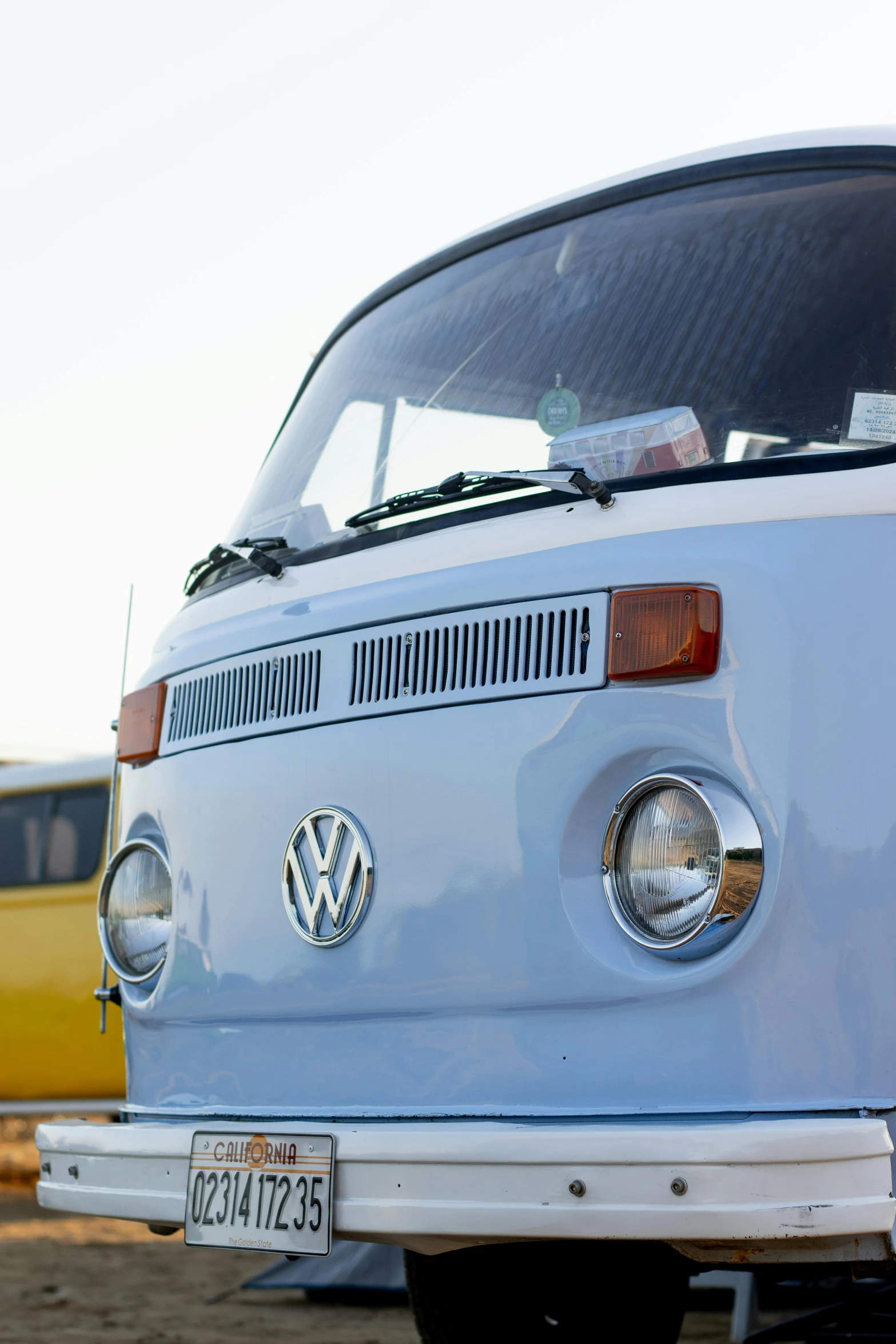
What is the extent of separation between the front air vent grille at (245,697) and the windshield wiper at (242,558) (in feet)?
0.86

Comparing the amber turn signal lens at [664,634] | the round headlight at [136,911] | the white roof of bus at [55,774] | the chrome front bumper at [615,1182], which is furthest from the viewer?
the white roof of bus at [55,774]

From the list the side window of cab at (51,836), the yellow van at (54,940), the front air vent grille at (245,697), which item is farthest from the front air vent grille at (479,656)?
the side window of cab at (51,836)

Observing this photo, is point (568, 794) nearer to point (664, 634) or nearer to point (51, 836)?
A: point (664, 634)

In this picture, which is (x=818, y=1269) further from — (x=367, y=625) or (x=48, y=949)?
(x=48, y=949)

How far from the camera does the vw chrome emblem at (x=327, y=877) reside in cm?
261

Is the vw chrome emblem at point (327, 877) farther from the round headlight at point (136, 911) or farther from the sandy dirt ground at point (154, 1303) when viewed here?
the sandy dirt ground at point (154, 1303)

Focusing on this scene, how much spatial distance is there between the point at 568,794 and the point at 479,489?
72cm

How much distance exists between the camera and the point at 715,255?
286cm

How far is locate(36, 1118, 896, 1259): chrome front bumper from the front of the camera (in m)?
1.97

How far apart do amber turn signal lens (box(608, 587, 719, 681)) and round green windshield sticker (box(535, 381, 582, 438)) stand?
0.59m

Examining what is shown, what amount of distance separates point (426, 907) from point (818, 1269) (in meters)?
1.01

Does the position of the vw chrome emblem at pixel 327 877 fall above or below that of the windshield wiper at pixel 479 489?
below

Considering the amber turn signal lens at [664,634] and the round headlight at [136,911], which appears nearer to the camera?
the amber turn signal lens at [664,634]

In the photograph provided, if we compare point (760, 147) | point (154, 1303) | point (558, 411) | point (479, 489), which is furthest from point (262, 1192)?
point (154, 1303)
